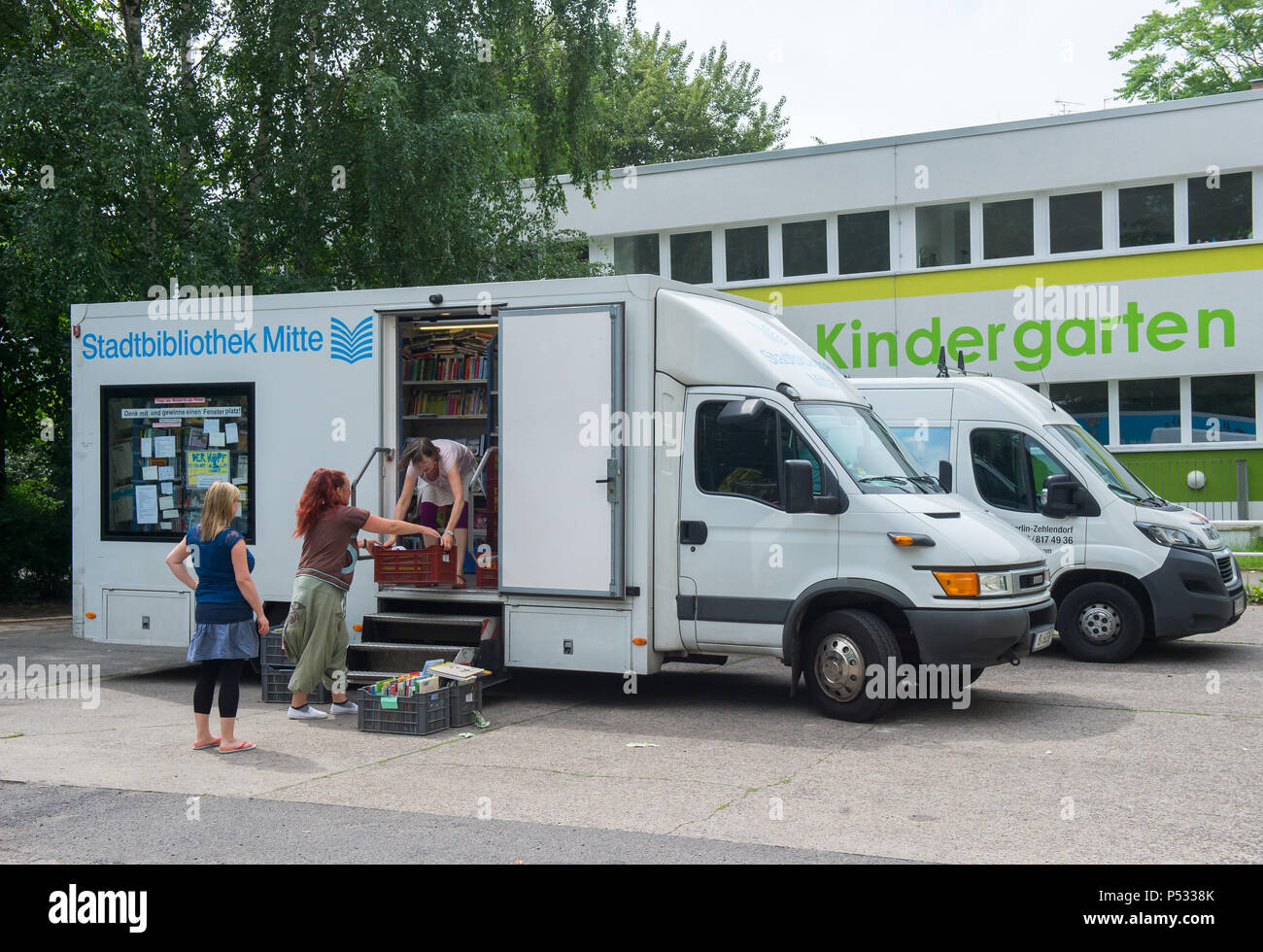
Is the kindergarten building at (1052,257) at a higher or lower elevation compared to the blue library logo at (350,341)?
higher

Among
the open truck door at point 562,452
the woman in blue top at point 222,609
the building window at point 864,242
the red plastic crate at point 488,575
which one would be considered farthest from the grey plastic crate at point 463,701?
the building window at point 864,242

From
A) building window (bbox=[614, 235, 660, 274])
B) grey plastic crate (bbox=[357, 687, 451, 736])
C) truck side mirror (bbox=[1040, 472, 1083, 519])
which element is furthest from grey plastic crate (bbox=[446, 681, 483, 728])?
building window (bbox=[614, 235, 660, 274])

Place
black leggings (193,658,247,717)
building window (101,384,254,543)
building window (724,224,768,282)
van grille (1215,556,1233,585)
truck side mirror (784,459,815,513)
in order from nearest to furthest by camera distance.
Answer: black leggings (193,658,247,717)
truck side mirror (784,459,815,513)
building window (101,384,254,543)
van grille (1215,556,1233,585)
building window (724,224,768,282)

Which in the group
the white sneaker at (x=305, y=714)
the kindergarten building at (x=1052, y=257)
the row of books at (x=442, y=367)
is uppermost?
the kindergarten building at (x=1052, y=257)

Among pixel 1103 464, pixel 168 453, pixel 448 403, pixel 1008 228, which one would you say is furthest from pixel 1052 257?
pixel 168 453

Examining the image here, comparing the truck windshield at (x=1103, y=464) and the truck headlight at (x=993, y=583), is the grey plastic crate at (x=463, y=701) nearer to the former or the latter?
the truck headlight at (x=993, y=583)

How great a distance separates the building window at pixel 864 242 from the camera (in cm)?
2378

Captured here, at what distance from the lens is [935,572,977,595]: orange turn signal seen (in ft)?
27.5

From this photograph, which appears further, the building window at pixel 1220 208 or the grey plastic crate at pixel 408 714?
the building window at pixel 1220 208

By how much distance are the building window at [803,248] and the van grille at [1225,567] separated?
544 inches

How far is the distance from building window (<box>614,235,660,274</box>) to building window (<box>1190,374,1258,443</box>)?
1049cm

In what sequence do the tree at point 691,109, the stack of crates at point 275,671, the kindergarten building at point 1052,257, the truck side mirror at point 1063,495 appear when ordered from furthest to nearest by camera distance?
the tree at point 691,109
the kindergarten building at point 1052,257
the truck side mirror at point 1063,495
the stack of crates at point 275,671

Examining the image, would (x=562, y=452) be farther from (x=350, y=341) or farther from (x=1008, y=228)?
(x=1008, y=228)

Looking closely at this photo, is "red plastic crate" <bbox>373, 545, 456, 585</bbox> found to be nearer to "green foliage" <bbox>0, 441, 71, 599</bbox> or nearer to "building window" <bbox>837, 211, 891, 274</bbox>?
"green foliage" <bbox>0, 441, 71, 599</bbox>
